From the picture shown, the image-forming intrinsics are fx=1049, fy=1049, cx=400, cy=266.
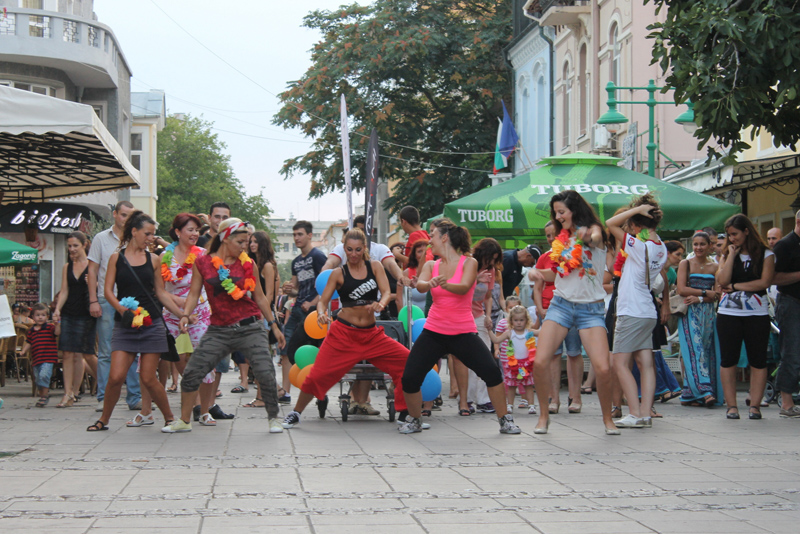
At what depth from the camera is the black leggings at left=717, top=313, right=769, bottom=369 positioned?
32.6 ft

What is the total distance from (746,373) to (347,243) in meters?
6.60

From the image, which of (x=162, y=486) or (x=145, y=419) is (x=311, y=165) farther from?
(x=162, y=486)

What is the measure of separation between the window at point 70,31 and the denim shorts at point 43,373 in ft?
72.1

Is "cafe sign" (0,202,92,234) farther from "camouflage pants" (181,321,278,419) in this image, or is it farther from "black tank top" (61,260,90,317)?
"camouflage pants" (181,321,278,419)

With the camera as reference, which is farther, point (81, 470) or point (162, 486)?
point (81, 470)

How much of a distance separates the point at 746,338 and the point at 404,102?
2752cm

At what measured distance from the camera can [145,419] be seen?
9.57 meters

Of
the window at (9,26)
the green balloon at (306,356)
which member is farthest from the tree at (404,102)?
the green balloon at (306,356)

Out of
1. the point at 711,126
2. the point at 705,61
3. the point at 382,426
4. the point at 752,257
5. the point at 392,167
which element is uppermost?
the point at 392,167

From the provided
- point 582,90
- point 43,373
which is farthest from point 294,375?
point 582,90

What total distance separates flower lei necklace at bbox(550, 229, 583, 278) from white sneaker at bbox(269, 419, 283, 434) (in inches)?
106

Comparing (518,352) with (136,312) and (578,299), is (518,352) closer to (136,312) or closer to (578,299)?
(578,299)

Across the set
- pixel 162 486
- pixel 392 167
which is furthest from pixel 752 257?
pixel 392 167

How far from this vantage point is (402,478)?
21.2 feet
